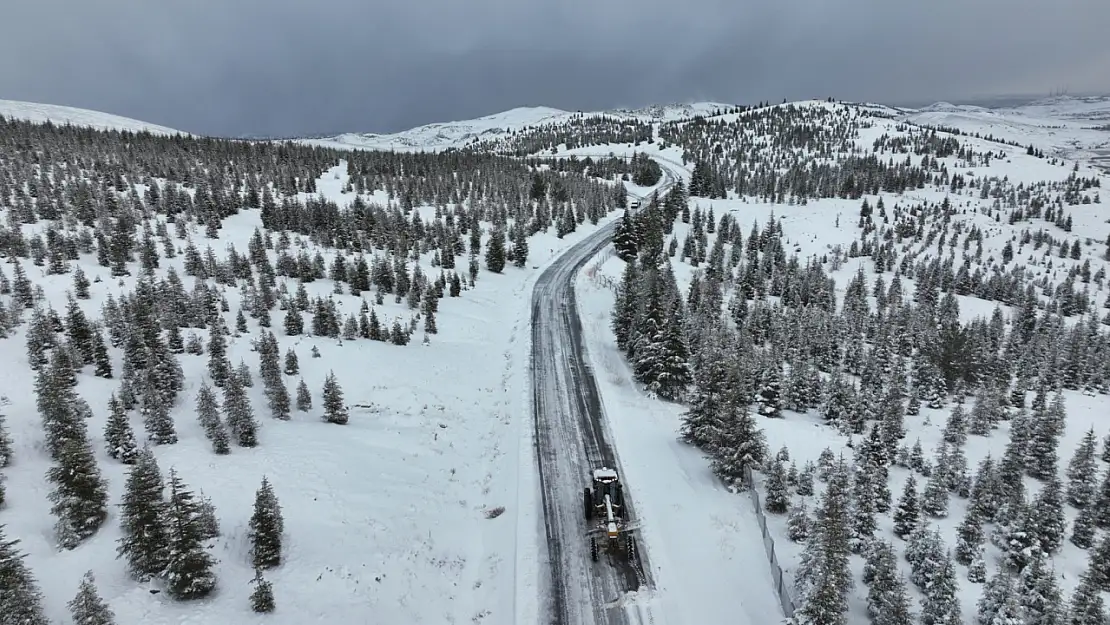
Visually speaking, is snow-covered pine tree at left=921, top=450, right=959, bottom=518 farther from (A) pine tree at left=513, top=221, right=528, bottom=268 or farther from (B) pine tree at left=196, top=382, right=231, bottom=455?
(A) pine tree at left=513, top=221, right=528, bottom=268

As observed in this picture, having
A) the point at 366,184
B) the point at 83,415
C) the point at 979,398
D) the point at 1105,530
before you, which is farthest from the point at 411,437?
the point at 366,184

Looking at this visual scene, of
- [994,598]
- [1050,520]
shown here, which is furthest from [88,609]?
[1050,520]

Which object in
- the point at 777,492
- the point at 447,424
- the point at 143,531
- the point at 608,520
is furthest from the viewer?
the point at 447,424

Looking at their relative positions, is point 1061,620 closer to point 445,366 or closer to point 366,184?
point 445,366

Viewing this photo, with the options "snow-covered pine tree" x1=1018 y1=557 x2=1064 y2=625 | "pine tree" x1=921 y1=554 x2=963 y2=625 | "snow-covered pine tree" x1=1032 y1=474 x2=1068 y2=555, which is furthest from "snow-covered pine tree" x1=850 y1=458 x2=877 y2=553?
"snow-covered pine tree" x1=1032 y1=474 x2=1068 y2=555

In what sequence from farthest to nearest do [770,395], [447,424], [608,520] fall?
1. [770,395]
2. [447,424]
3. [608,520]

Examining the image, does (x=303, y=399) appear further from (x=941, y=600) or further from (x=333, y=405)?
(x=941, y=600)
